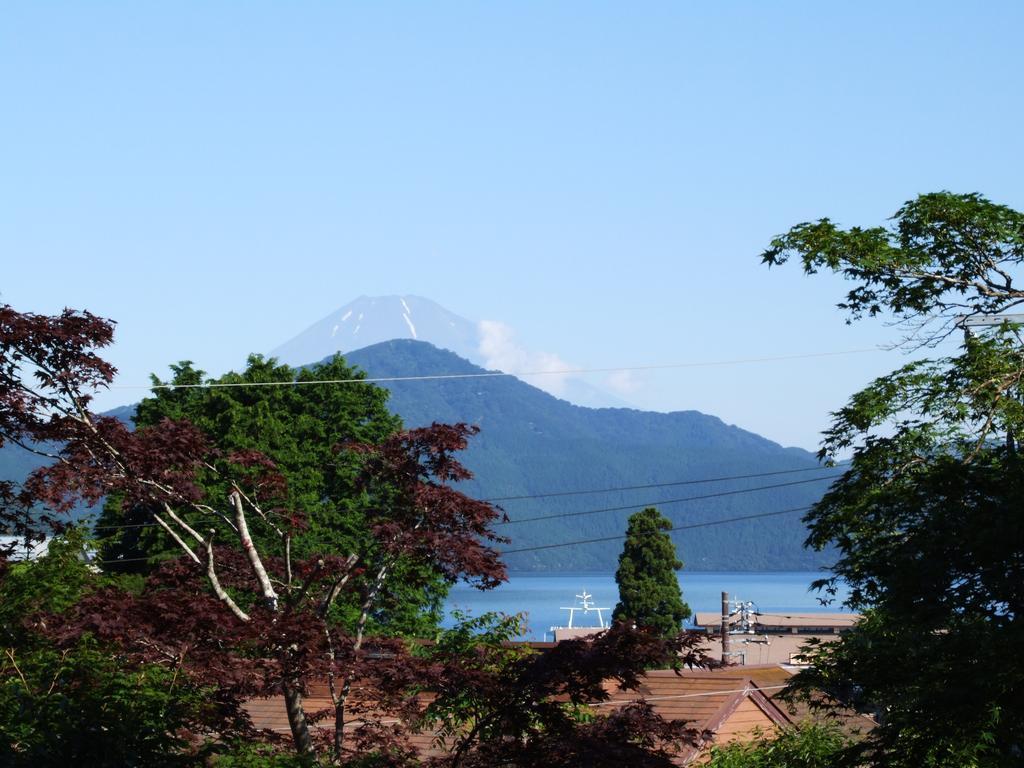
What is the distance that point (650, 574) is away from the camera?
6450 centimetres

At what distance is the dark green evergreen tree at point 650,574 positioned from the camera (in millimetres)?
63094

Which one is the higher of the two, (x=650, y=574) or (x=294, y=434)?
(x=294, y=434)

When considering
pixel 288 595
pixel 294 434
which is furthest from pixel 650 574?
pixel 288 595

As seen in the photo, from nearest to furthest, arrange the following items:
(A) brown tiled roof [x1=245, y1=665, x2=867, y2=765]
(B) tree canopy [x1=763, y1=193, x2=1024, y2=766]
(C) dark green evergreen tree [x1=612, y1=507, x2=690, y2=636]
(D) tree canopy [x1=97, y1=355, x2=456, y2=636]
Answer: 1. (B) tree canopy [x1=763, y1=193, x2=1024, y2=766]
2. (A) brown tiled roof [x1=245, y1=665, x2=867, y2=765]
3. (D) tree canopy [x1=97, y1=355, x2=456, y2=636]
4. (C) dark green evergreen tree [x1=612, y1=507, x2=690, y2=636]

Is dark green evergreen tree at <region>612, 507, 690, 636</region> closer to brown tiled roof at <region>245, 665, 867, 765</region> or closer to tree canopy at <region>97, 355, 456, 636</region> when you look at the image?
tree canopy at <region>97, 355, 456, 636</region>

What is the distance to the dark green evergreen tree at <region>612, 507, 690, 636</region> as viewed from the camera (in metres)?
63.1

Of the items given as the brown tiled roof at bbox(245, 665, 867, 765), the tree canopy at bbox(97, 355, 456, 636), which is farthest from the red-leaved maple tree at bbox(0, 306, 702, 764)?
the tree canopy at bbox(97, 355, 456, 636)

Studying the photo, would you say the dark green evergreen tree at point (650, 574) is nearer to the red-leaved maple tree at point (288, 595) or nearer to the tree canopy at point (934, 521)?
the tree canopy at point (934, 521)

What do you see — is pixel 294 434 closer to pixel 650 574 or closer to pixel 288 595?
pixel 650 574

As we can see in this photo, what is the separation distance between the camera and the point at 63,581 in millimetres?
18266

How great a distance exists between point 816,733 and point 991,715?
25.1 feet

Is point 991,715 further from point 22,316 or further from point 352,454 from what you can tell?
point 22,316

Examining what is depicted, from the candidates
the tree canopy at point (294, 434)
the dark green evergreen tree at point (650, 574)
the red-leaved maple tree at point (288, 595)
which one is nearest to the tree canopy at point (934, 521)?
the red-leaved maple tree at point (288, 595)

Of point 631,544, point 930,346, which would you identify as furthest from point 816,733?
point 631,544
